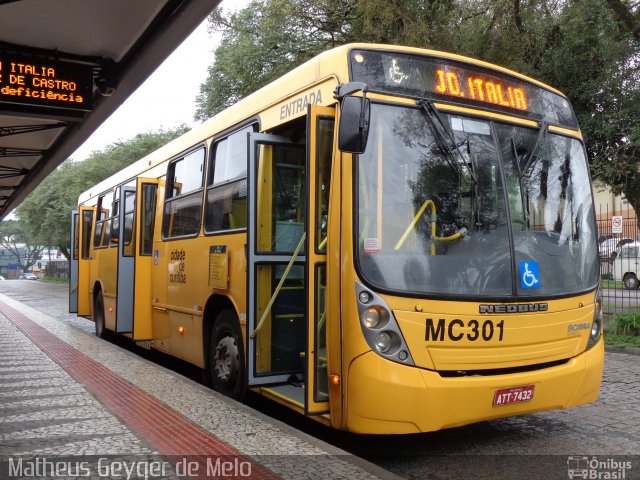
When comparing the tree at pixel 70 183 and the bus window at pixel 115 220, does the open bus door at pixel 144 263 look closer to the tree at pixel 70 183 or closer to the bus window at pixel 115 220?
the bus window at pixel 115 220

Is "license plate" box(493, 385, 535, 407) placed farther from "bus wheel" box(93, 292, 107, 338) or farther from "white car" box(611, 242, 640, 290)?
"white car" box(611, 242, 640, 290)

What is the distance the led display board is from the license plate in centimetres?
221

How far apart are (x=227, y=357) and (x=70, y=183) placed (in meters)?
36.2

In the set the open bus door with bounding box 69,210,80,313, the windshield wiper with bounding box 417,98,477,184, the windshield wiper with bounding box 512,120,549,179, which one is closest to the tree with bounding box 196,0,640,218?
the windshield wiper with bounding box 512,120,549,179

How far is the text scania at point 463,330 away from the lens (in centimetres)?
414

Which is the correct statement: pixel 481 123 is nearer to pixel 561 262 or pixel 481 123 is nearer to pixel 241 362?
pixel 561 262

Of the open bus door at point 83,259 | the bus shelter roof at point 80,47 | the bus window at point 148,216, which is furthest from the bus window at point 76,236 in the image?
the bus window at point 148,216

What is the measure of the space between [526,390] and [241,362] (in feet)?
8.76

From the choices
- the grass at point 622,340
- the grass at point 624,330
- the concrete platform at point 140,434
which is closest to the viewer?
the concrete platform at point 140,434

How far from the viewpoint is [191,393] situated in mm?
5664

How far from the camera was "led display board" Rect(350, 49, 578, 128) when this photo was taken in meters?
4.44

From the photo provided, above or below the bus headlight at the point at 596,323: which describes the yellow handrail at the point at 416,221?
above

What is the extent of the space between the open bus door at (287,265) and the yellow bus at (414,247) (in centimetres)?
1

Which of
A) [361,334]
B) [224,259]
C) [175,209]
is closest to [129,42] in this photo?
[175,209]
